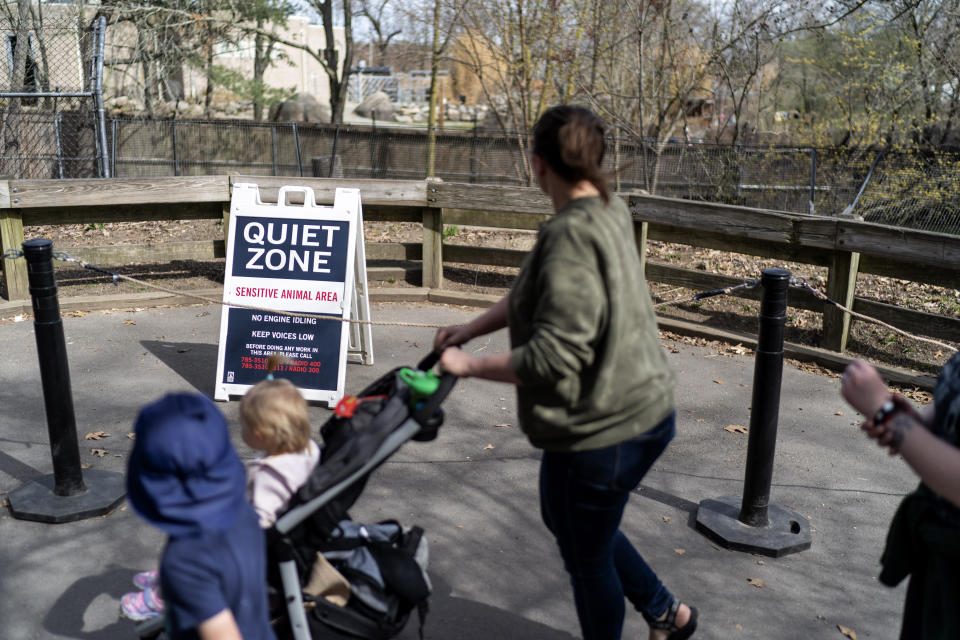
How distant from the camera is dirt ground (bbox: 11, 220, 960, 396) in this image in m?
7.66

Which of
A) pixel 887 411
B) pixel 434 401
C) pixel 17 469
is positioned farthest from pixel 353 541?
pixel 17 469

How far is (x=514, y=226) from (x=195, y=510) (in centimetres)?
734

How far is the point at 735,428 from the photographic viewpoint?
5902 mm

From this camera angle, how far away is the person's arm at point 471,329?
2994 mm

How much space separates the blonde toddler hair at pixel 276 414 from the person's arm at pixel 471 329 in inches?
20.2

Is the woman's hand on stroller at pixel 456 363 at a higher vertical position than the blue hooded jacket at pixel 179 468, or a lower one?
higher

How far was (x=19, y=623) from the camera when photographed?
351 centimetres

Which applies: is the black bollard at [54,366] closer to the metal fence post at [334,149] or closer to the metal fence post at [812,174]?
the metal fence post at [812,174]

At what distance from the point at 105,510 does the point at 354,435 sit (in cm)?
221

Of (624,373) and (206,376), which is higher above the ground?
(624,373)

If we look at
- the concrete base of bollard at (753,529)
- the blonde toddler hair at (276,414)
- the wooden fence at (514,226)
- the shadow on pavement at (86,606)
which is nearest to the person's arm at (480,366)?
the blonde toddler hair at (276,414)

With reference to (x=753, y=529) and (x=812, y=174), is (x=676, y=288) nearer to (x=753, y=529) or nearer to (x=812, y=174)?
(x=753, y=529)

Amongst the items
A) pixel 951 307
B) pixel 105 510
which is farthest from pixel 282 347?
pixel 951 307

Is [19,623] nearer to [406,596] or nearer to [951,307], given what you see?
[406,596]
